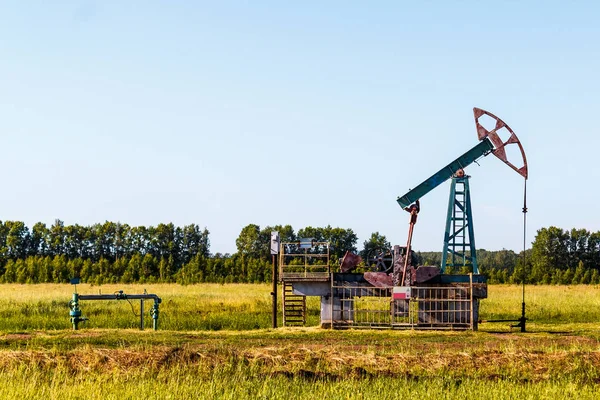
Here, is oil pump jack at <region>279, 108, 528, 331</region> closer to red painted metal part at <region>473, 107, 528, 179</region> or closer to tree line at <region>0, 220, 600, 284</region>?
red painted metal part at <region>473, 107, 528, 179</region>

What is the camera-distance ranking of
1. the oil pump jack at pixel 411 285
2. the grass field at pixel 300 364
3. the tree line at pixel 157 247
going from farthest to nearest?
1. the tree line at pixel 157 247
2. the oil pump jack at pixel 411 285
3. the grass field at pixel 300 364

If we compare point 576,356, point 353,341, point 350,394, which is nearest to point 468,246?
point 353,341

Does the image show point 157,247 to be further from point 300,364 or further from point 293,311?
point 300,364

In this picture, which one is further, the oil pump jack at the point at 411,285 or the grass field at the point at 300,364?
the oil pump jack at the point at 411,285

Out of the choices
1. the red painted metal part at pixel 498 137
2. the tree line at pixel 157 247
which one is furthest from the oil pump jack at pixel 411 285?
the tree line at pixel 157 247

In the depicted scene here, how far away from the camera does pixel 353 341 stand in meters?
28.4

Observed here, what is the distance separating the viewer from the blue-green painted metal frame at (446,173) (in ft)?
114

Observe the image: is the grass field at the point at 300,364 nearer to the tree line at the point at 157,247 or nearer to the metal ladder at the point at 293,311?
the metal ladder at the point at 293,311

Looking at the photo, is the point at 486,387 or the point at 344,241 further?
the point at 344,241

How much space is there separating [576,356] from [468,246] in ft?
62.2

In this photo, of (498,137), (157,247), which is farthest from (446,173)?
(157,247)

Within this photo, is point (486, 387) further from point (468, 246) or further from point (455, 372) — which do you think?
point (468, 246)

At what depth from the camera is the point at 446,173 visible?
116 feet

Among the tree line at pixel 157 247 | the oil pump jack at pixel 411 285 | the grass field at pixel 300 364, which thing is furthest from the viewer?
Result: the tree line at pixel 157 247
